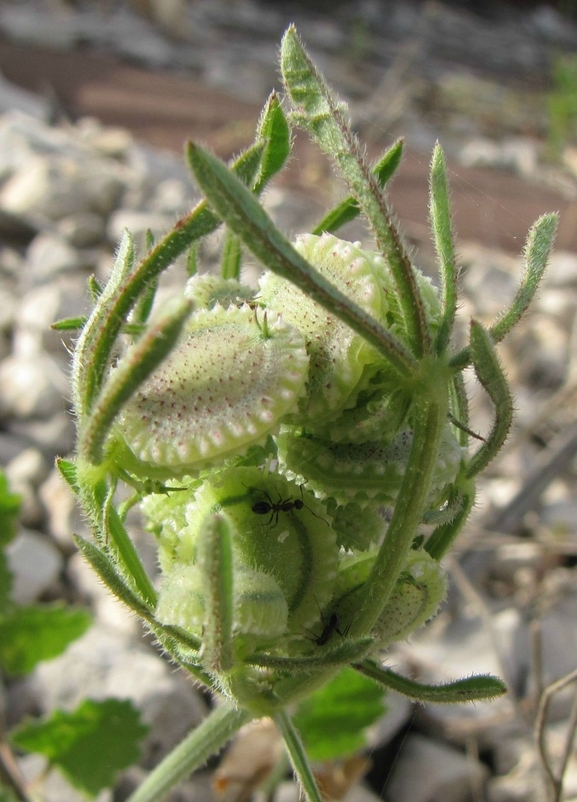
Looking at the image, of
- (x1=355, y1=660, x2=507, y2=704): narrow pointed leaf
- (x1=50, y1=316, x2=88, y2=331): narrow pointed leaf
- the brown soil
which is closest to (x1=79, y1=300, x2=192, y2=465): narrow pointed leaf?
(x1=50, y1=316, x2=88, y2=331): narrow pointed leaf

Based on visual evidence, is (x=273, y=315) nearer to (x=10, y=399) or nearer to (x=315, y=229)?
(x=315, y=229)

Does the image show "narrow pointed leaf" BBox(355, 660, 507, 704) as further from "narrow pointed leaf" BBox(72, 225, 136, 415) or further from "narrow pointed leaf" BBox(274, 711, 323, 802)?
"narrow pointed leaf" BBox(72, 225, 136, 415)

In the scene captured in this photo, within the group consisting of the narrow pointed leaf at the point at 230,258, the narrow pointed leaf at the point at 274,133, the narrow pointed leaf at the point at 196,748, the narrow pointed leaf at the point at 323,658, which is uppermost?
the narrow pointed leaf at the point at 274,133

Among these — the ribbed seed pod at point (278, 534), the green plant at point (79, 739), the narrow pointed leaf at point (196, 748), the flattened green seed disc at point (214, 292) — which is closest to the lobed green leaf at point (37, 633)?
the green plant at point (79, 739)

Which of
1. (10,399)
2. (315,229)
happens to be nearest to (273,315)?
(315,229)

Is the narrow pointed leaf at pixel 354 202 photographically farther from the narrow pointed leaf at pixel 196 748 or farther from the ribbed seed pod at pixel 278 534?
the narrow pointed leaf at pixel 196 748

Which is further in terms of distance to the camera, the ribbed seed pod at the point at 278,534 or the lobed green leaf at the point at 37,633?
the lobed green leaf at the point at 37,633

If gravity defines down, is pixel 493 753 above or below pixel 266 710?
below
